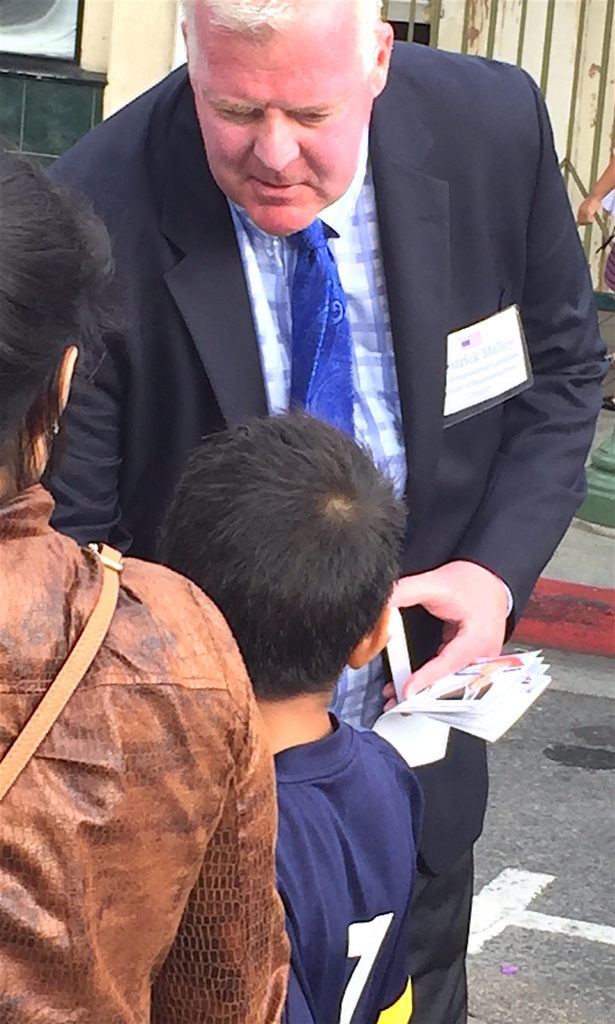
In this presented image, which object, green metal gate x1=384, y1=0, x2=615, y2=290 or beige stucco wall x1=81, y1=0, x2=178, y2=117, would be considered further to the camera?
green metal gate x1=384, y1=0, x2=615, y2=290

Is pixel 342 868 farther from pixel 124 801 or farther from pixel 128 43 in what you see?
pixel 128 43

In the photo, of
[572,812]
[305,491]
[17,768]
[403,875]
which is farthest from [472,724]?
[572,812]

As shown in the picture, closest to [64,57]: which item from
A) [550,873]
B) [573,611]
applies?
[573,611]

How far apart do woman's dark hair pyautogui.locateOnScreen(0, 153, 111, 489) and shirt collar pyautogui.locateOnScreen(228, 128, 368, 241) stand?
2.66 ft

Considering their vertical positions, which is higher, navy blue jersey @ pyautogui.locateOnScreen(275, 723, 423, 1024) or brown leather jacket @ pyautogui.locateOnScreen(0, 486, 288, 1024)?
brown leather jacket @ pyautogui.locateOnScreen(0, 486, 288, 1024)

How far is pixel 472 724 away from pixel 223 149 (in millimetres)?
719

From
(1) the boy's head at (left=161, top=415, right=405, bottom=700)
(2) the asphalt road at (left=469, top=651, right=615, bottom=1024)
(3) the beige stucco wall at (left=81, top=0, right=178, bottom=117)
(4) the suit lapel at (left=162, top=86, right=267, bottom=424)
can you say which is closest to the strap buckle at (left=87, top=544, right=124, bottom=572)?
(1) the boy's head at (left=161, top=415, right=405, bottom=700)

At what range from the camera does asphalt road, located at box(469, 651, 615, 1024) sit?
3648 millimetres

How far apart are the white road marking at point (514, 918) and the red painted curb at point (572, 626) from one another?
214 cm

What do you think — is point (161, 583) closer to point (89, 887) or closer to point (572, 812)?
point (89, 887)

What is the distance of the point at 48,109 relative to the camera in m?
7.35

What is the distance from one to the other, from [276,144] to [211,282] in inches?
7.6

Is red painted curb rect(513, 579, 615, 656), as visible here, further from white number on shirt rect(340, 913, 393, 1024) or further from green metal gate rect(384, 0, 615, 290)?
white number on shirt rect(340, 913, 393, 1024)

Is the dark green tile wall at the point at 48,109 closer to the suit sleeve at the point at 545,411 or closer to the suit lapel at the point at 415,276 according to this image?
the suit sleeve at the point at 545,411
